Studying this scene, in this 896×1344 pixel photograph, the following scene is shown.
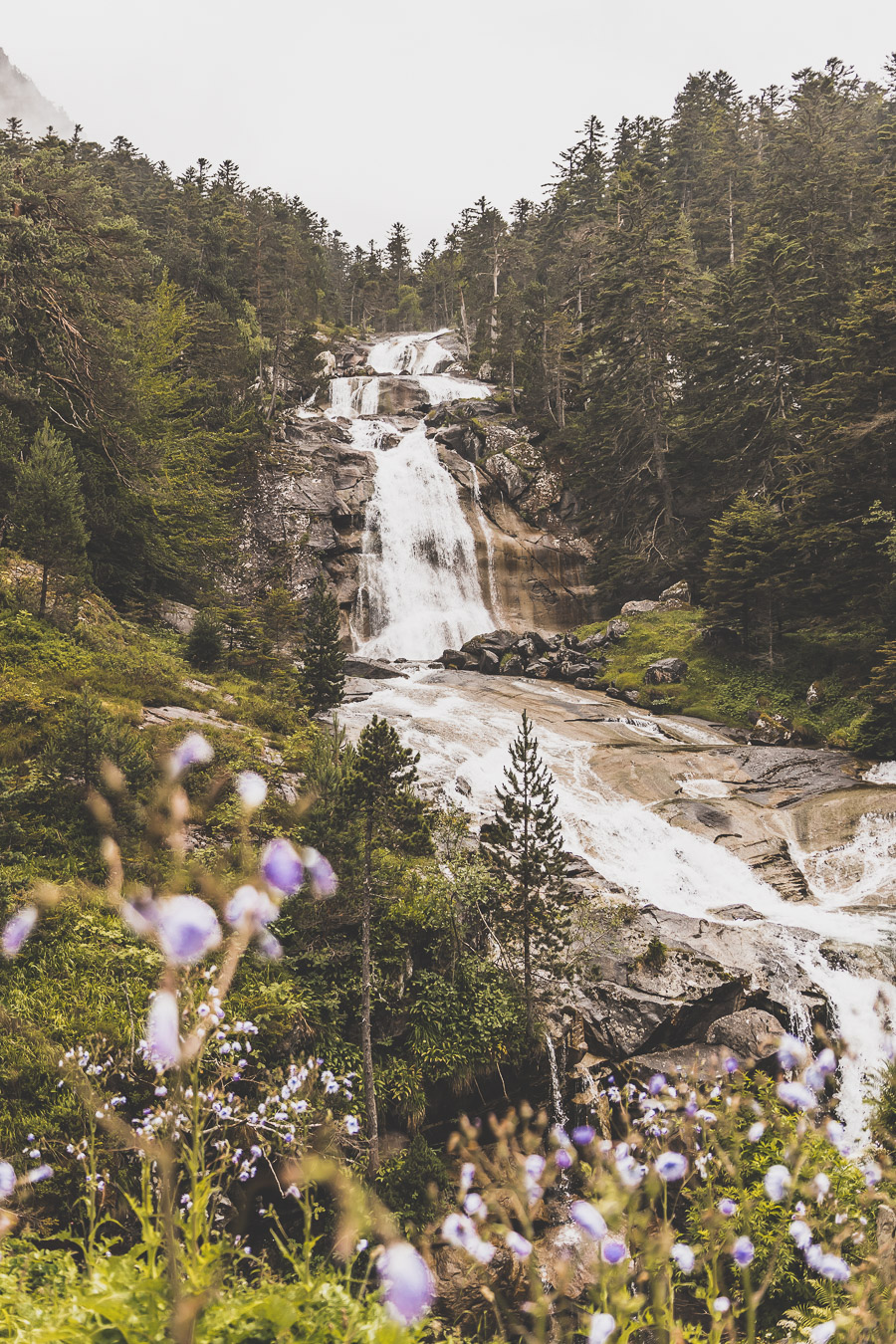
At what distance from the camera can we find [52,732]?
9.66 m

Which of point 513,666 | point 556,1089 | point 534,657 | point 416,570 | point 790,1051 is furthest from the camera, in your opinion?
point 416,570

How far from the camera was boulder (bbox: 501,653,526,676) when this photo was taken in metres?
26.0

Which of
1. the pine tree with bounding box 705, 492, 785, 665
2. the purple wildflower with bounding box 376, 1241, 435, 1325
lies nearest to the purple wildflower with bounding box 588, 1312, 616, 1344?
the purple wildflower with bounding box 376, 1241, 435, 1325

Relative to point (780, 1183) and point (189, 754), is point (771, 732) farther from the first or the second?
Result: point (189, 754)

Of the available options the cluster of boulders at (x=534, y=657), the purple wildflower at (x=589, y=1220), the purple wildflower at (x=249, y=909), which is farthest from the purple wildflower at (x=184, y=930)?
the cluster of boulders at (x=534, y=657)

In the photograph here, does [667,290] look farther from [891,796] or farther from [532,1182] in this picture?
[532,1182]

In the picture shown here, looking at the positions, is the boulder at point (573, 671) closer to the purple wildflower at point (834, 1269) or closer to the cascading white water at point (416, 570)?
the cascading white water at point (416, 570)

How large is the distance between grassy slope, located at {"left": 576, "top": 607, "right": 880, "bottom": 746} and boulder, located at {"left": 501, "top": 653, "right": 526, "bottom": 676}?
323 cm

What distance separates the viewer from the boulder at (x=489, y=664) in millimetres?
25906

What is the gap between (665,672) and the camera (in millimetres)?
24172

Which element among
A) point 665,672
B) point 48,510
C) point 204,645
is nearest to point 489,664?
point 665,672

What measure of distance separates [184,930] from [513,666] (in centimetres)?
2511

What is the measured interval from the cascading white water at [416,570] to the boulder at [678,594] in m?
8.35

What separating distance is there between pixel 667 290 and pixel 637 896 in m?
31.9
